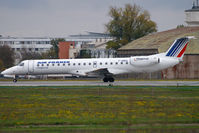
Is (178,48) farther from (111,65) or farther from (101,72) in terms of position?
(101,72)

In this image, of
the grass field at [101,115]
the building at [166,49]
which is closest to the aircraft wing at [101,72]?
the building at [166,49]

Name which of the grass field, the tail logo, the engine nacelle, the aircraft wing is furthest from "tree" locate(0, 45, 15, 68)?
the grass field

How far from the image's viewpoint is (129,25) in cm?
7981

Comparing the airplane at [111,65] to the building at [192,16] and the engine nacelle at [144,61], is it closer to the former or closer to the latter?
the engine nacelle at [144,61]

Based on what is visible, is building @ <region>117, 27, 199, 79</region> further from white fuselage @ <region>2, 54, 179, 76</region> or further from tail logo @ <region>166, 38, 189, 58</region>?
white fuselage @ <region>2, 54, 179, 76</region>

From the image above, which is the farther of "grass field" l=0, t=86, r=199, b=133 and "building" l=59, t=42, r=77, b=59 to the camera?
"building" l=59, t=42, r=77, b=59

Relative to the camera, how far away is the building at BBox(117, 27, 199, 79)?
171 feet

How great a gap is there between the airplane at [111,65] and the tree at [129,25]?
129 ft

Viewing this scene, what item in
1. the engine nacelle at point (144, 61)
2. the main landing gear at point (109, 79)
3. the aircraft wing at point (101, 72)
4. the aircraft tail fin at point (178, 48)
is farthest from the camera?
the main landing gear at point (109, 79)

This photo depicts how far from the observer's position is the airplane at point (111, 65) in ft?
126

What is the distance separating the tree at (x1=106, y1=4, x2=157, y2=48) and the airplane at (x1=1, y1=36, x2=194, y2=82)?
39.4 metres

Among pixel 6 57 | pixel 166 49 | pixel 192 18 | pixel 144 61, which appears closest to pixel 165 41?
pixel 166 49

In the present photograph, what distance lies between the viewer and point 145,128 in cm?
1259

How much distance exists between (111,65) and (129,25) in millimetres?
41504
